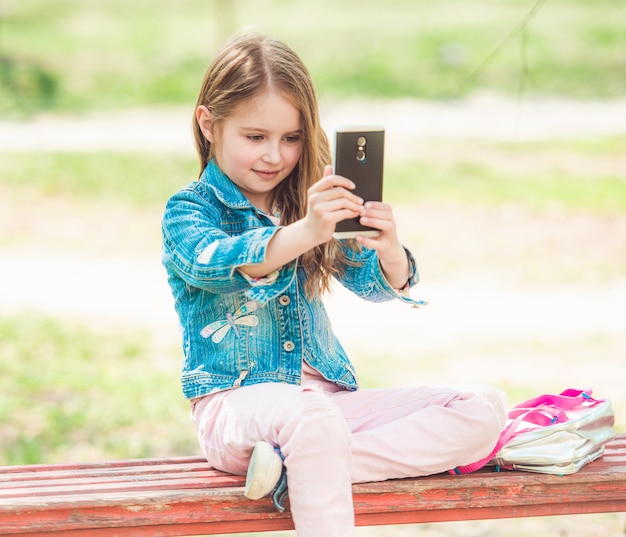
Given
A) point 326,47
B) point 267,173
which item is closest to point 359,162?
point 267,173

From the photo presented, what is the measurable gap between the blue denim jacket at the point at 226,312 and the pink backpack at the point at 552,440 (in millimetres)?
450

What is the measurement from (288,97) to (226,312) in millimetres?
540

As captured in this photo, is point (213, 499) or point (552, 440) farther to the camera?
point (552, 440)

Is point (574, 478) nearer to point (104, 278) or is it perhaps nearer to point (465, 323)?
point (465, 323)

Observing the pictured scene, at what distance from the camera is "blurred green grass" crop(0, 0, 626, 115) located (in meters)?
12.7

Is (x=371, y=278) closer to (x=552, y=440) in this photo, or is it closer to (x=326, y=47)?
(x=552, y=440)

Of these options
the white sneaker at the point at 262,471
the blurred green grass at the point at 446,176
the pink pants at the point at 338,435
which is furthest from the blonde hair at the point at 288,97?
the blurred green grass at the point at 446,176

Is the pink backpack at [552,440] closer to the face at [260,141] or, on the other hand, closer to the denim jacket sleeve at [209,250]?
the denim jacket sleeve at [209,250]

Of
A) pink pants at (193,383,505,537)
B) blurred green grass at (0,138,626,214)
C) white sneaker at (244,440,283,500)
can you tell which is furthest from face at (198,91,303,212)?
blurred green grass at (0,138,626,214)

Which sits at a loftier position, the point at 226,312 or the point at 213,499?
the point at 226,312

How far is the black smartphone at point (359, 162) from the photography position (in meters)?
2.22

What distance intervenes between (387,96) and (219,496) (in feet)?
34.9

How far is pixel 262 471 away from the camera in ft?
7.17

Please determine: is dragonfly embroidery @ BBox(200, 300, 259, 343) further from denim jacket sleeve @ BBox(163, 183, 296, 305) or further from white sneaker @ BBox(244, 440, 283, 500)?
white sneaker @ BBox(244, 440, 283, 500)
